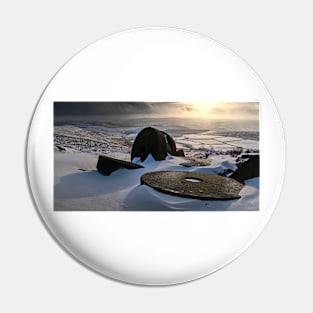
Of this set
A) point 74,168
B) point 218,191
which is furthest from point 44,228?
point 218,191

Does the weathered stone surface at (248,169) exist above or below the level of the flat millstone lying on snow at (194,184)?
above

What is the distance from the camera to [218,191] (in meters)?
1.57

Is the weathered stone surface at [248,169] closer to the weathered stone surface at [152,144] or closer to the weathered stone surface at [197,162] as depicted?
the weathered stone surface at [197,162]

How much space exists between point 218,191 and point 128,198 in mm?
268

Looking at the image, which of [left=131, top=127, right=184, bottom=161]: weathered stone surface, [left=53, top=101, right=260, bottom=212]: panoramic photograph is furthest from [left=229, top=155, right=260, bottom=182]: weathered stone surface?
[left=131, top=127, right=184, bottom=161]: weathered stone surface

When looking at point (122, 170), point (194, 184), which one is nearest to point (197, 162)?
point (194, 184)

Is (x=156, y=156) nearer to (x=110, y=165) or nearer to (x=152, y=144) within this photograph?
(x=152, y=144)

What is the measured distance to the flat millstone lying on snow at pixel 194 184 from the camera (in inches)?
61.5

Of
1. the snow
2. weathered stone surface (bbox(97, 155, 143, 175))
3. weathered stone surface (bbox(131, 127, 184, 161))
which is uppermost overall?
weathered stone surface (bbox(131, 127, 184, 161))

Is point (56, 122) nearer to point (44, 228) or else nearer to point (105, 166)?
point (105, 166)

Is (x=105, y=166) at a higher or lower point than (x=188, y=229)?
higher

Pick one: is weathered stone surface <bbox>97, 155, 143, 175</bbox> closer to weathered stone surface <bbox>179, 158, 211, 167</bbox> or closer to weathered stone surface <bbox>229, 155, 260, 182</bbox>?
weathered stone surface <bbox>179, 158, 211, 167</bbox>

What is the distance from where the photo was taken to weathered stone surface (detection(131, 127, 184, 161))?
1.56 metres

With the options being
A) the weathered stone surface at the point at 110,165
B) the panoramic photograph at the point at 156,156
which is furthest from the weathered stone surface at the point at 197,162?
the weathered stone surface at the point at 110,165
